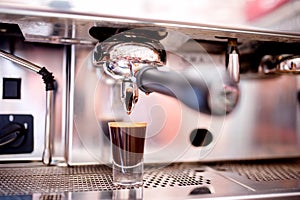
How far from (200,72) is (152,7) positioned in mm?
294

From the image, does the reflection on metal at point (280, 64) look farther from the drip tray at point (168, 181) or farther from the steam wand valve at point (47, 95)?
the steam wand valve at point (47, 95)

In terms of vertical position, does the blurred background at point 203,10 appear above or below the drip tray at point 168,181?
above

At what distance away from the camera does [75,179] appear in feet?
1.96

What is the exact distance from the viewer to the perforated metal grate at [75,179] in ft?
1.75

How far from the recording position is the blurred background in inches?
19.2

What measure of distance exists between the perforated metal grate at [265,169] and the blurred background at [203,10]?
0.89 feet

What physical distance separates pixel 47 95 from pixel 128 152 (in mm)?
241

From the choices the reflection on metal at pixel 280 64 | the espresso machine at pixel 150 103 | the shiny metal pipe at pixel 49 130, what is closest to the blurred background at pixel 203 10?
the espresso machine at pixel 150 103

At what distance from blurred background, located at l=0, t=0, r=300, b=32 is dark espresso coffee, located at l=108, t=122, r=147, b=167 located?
175 mm

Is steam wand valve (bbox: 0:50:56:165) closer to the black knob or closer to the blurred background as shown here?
the black knob

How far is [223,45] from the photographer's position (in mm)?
775

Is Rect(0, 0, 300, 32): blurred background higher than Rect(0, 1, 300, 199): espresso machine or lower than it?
higher

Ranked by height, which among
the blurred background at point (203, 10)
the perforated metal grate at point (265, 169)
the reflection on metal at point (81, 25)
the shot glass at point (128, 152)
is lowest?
the perforated metal grate at point (265, 169)

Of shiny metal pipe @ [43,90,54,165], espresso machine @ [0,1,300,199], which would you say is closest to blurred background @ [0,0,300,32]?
espresso machine @ [0,1,300,199]
